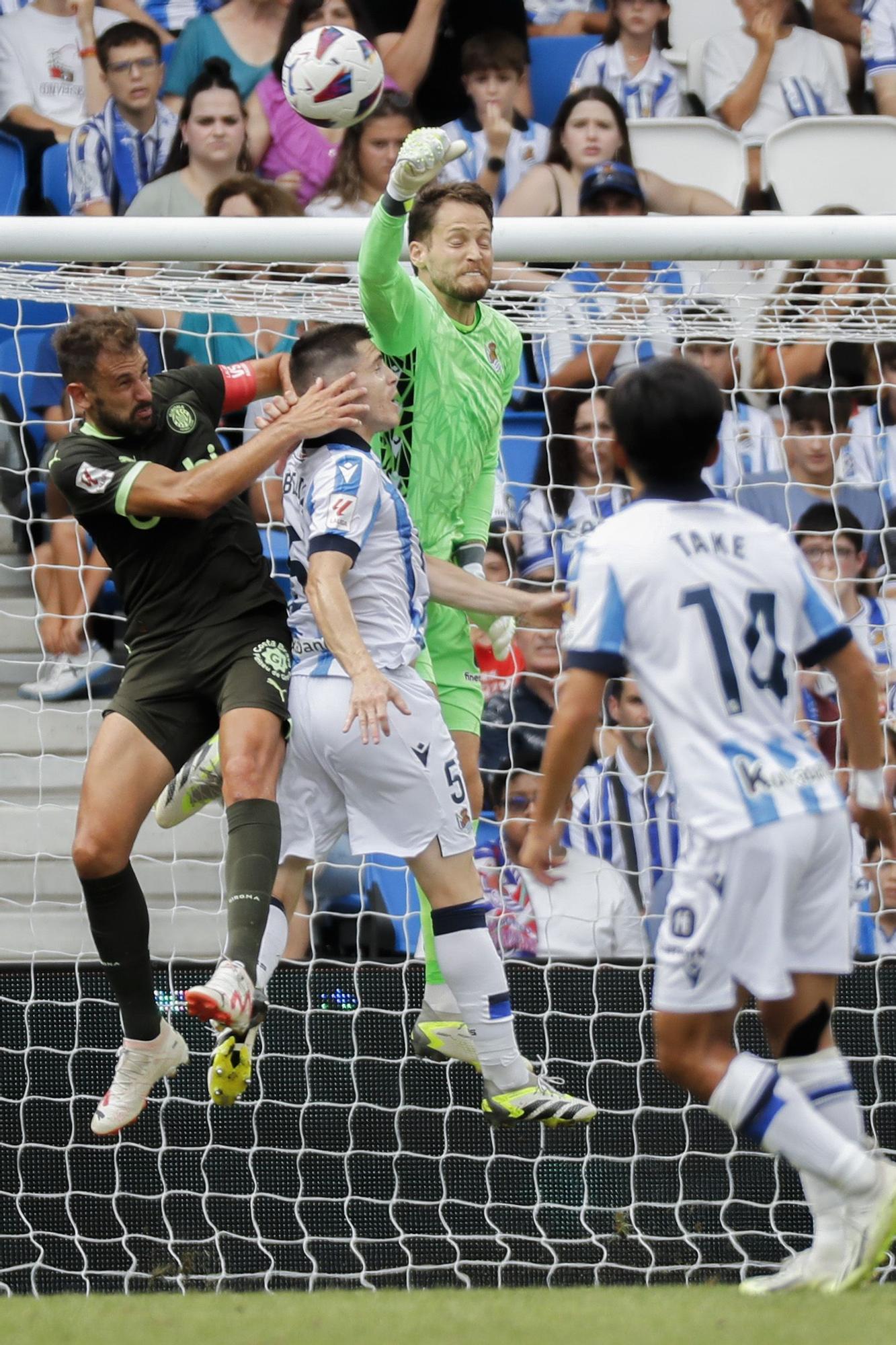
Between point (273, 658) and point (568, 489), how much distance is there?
111 inches

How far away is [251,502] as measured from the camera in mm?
7047

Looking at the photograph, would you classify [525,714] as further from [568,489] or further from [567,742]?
[567,742]

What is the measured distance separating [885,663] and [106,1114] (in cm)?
357

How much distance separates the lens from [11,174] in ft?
26.8

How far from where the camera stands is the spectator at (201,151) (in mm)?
7977

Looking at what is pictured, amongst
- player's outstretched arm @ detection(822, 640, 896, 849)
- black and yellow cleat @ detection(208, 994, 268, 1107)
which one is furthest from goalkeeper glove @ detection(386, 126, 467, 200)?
black and yellow cleat @ detection(208, 994, 268, 1107)

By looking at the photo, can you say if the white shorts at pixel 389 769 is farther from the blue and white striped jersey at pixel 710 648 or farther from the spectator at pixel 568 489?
the spectator at pixel 568 489

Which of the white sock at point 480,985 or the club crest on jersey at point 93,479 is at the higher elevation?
the club crest on jersey at point 93,479

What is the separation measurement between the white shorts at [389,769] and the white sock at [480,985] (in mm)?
183

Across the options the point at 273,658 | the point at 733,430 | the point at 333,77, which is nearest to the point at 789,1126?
the point at 273,658

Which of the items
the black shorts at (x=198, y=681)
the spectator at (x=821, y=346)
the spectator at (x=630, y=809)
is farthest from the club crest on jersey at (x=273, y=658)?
the spectator at (x=821, y=346)

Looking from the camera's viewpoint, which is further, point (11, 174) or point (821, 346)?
point (11, 174)

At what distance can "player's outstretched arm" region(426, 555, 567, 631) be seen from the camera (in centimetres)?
425

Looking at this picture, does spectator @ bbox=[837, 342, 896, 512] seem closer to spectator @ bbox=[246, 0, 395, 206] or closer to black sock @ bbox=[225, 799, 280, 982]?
spectator @ bbox=[246, 0, 395, 206]
